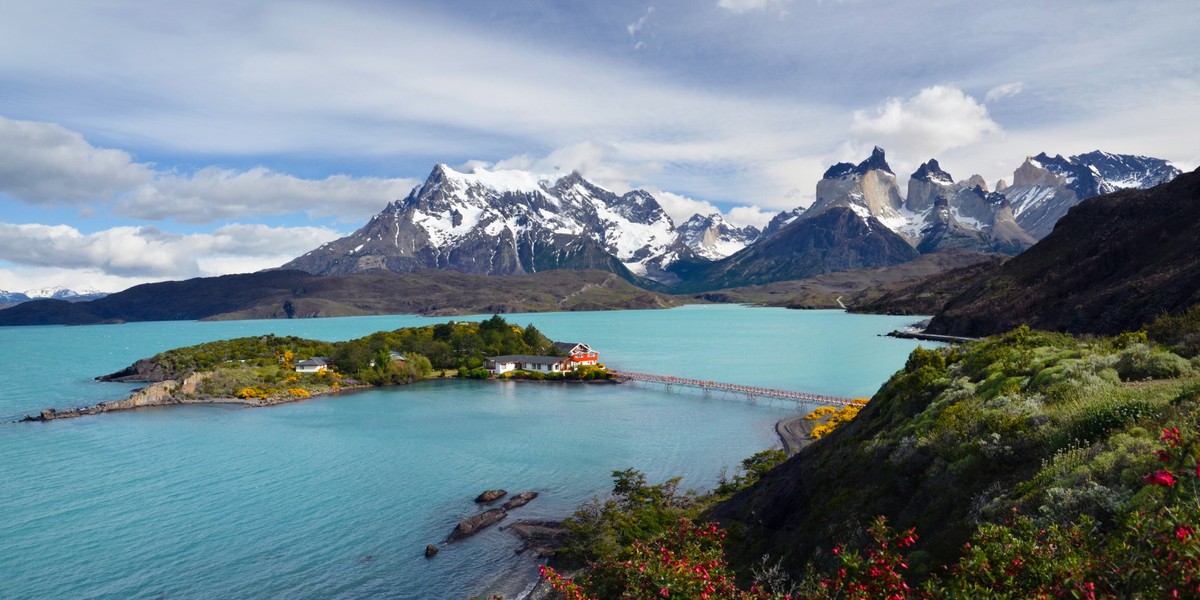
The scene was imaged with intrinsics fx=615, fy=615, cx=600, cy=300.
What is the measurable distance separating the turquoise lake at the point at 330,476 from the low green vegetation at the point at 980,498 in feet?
46.9

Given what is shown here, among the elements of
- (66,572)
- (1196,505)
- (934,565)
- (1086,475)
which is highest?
(1196,505)

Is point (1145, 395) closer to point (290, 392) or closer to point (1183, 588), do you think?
point (1183, 588)

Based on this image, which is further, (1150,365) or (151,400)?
(151,400)

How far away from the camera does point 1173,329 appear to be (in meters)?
33.2

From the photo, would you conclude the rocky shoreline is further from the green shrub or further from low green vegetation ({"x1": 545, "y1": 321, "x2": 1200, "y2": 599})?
the green shrub

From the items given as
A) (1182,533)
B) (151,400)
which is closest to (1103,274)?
(1182,533)

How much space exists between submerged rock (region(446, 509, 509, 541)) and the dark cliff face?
272 feet

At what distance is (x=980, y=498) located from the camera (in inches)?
571

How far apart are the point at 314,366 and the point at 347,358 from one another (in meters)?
6.08

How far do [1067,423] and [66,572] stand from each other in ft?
157

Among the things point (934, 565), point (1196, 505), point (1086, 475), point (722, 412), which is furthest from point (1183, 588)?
point (722, 412)

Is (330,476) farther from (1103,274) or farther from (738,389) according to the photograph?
(1103,274)

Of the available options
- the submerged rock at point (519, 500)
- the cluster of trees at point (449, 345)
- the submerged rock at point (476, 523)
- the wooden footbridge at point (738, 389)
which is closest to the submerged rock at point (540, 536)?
the submerged rock at point (476, 523)

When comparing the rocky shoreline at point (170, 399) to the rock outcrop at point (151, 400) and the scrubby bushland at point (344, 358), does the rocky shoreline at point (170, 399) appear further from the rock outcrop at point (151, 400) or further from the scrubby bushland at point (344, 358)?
the scrubby bushland at point (344, 358)
